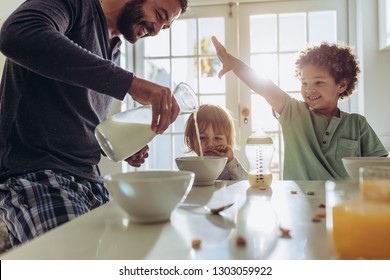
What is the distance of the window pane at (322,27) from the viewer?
2.26m

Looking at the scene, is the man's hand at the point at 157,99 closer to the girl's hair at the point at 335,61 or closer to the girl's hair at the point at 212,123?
the girl's hair at the point at 212,123

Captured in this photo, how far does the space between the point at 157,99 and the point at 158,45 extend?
72.8 inches

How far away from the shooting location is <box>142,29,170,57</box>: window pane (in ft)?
7.93

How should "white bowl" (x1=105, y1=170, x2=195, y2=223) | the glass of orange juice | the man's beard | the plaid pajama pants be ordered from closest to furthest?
the glass of orange juice, "white bowl" (x1=105, y1=170, x2=195, y2=223), the plaid pajama pants, the man's beard

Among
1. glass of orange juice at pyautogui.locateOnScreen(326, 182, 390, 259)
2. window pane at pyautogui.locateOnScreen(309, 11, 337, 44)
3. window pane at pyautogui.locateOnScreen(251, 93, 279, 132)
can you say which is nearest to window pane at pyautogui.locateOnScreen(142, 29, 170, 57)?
window pane at pyautogui.locateOnScreen(251, 93, 279, 132)

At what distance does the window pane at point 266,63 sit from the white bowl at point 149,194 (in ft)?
6.24

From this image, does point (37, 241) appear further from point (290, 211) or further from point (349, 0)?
point (349, 0)

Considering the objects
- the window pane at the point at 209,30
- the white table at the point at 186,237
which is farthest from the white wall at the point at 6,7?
the white table at the point at 186,237

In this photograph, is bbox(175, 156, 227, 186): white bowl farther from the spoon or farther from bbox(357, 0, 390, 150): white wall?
bbox(357, 0, 390, 150): white wall

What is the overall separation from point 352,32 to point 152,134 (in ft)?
6.37

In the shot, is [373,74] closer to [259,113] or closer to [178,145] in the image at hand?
[259,113]

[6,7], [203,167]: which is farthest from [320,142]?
[6,7]

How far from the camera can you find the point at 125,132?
0.74 meters
